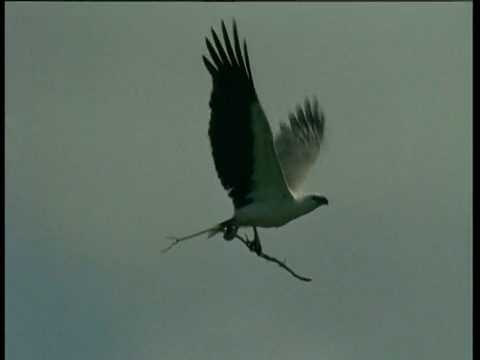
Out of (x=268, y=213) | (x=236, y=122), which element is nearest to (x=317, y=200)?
(x=268, y=213)

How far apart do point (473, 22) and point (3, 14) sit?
4493 millimetres

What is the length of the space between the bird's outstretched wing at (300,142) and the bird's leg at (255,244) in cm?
84

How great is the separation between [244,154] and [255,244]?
3.13ft

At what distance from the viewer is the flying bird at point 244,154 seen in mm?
11938

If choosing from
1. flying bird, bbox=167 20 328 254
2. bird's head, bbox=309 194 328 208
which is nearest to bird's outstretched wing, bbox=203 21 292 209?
flying bird, bbox=167 20 328 254

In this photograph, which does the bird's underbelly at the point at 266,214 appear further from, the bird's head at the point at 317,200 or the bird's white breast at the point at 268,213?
the bird's head at the point at 317,200

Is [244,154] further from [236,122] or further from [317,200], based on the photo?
[317,200]

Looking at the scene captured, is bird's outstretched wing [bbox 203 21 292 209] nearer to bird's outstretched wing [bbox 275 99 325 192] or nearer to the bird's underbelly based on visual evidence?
the bird's underbelly

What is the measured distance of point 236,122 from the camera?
11.9 m

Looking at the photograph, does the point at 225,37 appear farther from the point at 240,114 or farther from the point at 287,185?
the point at 287,185

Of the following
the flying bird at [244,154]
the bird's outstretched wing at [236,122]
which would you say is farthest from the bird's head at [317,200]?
the bird's outstretched wing at [236,122]
